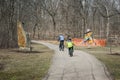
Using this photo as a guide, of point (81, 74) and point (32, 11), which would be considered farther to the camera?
point (32, 11)

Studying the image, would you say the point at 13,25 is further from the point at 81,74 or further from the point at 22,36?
the point at 81,74

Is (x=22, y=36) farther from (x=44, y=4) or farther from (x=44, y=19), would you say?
(x=44, y=19)

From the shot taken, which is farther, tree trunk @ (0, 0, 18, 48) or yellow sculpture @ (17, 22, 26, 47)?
tree trunk @ (0, 0, 18, 48)

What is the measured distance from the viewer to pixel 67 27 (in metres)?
83.6

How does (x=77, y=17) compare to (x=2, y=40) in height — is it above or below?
above

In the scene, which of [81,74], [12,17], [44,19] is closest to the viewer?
[81,74]

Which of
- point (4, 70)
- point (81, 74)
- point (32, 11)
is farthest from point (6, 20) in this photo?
point (32, 11)

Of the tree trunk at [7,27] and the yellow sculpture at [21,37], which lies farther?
the tree trunk at [7,27]

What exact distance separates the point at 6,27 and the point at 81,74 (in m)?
25.4

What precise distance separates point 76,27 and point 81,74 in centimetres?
7109

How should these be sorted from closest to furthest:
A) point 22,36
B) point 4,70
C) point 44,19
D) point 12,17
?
point 4,70
point 22,36
point 12,17
point 44,19

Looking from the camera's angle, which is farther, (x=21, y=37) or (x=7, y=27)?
(x=7, y=27)

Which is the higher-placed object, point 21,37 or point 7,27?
point 7,27

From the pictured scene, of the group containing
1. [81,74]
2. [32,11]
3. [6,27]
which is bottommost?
[81,74]
